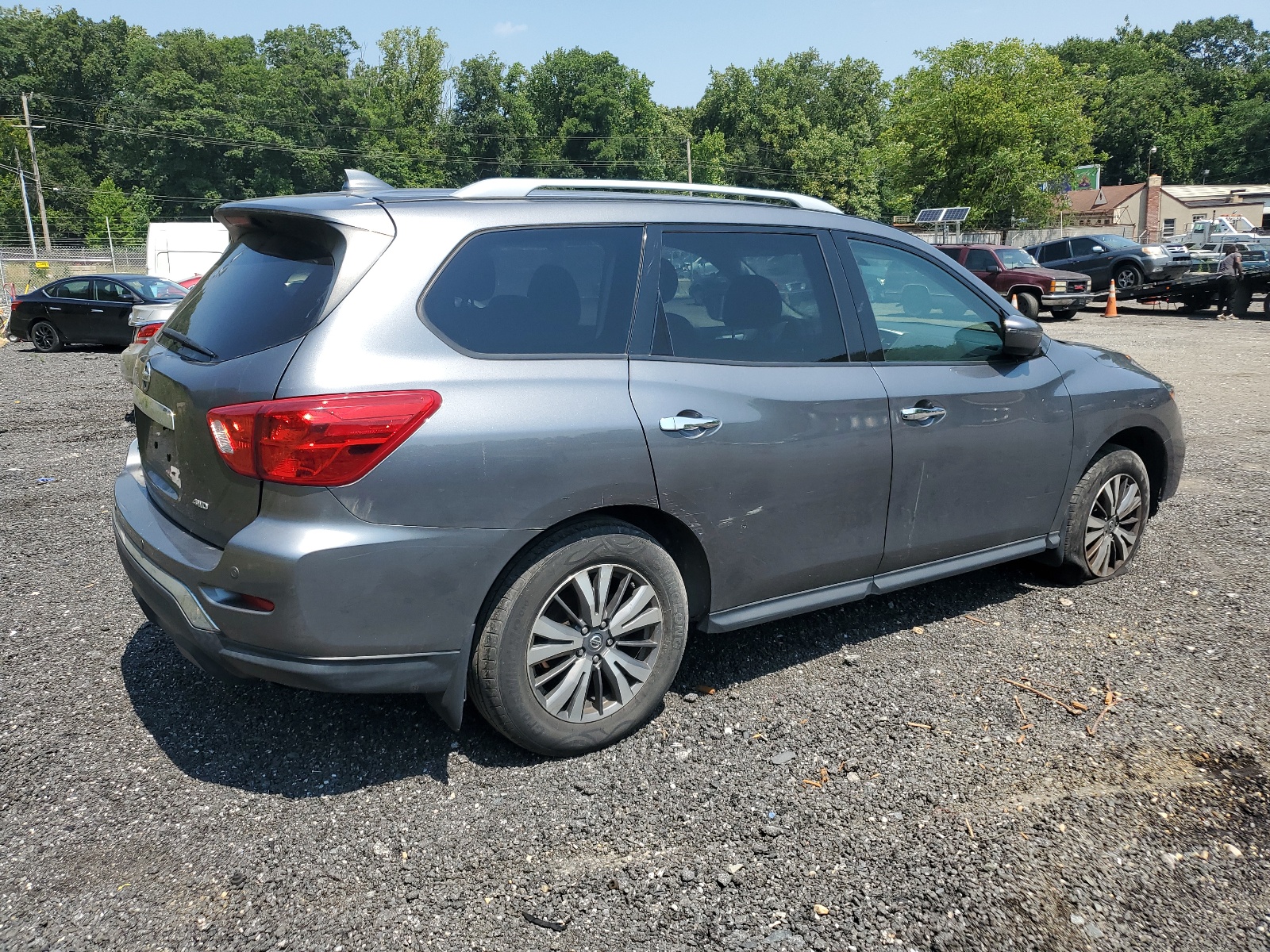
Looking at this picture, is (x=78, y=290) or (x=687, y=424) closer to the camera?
(x=687, y=424)

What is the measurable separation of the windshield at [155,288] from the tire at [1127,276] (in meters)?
22.8

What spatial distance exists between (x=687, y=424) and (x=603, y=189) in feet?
3.29

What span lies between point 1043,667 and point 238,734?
316cm

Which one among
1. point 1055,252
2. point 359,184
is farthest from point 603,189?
point 1055,252

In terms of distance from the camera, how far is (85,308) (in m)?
18.5

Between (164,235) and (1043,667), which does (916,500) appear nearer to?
(1043,667)

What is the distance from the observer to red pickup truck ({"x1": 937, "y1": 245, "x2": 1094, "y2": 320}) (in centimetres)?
2305

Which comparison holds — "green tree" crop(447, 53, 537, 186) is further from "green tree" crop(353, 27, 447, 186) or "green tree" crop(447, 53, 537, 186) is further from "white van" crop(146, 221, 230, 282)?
"white van" crop(146, 221, 230, 282)

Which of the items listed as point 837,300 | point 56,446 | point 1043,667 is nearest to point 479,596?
point 837,300

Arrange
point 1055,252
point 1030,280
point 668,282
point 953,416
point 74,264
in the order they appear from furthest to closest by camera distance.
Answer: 1. point 74,264
2. point 1055,252
3. point 1030,280
4. point 953,416
5. point 668,282

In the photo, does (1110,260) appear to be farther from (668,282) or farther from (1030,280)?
(668,282)

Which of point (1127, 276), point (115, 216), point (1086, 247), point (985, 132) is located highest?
point (985, 132)

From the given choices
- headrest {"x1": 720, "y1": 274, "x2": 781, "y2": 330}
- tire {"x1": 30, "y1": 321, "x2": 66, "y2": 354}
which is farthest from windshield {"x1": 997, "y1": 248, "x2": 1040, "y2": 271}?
headrest {"x1": 720, "y1": 274, "x2": 781, "y2": 330}

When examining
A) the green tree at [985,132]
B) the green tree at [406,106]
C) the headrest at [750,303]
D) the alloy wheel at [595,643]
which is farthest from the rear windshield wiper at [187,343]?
the green tree at [406,106]
